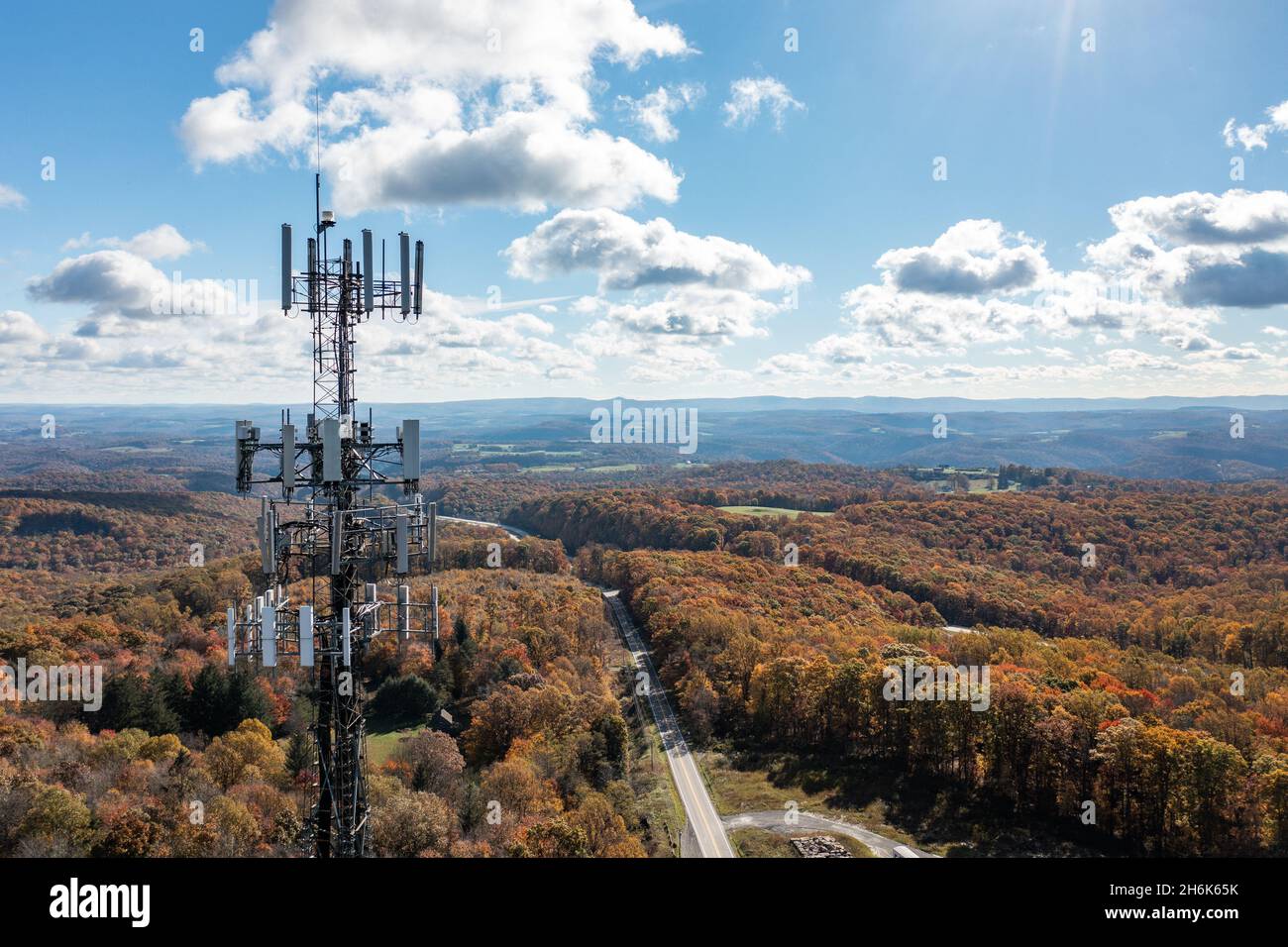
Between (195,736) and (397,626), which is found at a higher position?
(397,626)

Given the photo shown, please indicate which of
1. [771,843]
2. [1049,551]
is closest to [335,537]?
[771,843]

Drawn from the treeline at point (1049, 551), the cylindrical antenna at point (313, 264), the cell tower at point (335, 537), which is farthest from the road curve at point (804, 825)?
the treeline at point (1049, 551)

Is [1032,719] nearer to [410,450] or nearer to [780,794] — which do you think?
[780,794]

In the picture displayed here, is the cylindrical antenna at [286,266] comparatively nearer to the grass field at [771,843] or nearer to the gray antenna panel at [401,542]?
the gray antenna panel at [401,542]
